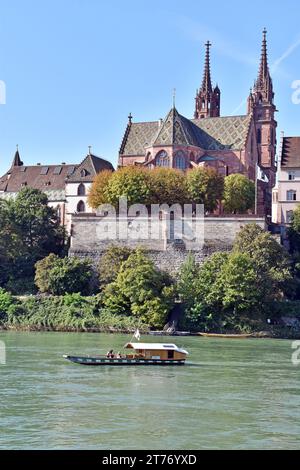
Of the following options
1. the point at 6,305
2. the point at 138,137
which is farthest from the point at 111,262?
the point at 138,137

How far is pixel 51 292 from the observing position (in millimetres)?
89812

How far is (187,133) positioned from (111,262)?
2749cm

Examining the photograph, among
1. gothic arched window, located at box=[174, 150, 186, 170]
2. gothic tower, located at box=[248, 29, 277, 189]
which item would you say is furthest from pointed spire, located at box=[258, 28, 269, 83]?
gothic arched window, located at box=[174, 150, 186, 170]

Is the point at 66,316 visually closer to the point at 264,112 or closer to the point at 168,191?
the point at 168,191

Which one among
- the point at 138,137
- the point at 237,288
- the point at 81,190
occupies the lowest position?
the point at 237,288

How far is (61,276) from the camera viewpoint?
8931cm

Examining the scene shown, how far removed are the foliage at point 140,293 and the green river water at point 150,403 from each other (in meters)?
19.5

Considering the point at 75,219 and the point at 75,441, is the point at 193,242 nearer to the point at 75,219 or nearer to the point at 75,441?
the point at 75,219

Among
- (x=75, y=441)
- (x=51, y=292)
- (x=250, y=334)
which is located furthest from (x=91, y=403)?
(x=51, y=292)

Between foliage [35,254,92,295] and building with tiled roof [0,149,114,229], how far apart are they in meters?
16.9

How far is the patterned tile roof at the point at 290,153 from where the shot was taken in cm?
10394

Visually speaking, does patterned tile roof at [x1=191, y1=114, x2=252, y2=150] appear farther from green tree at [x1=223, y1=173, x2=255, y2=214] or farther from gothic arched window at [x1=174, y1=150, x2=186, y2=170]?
green tree at [x1=223, y1=173, x2=255, y2=214]

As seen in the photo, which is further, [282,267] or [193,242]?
[193,242]
